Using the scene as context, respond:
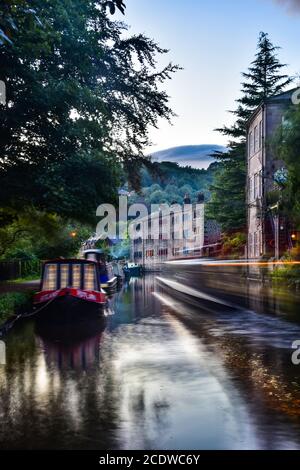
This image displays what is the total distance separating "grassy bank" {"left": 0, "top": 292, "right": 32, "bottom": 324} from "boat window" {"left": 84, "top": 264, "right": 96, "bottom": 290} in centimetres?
259

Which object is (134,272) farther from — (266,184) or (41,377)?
(41,377)

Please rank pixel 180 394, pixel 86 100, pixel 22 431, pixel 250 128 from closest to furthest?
pixel 22 431
pixel 180 394
pixel 86 100
pixel 250 128

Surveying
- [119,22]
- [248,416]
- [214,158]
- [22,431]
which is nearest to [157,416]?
[248,416]

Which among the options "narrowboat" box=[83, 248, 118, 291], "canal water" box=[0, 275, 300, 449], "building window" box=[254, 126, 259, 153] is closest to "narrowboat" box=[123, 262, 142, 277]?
"building window" box=[254, 126, 259, 153]

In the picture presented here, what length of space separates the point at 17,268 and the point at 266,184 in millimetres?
24956

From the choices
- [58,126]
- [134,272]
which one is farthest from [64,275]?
[134,272]

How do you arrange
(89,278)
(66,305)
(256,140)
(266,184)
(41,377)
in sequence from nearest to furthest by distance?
(41,377), (66,305), (89,278), (266,184), (256,140)

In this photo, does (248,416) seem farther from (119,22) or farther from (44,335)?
(119,22)

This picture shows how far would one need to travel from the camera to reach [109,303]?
2967 cm

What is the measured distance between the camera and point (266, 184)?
57.4m

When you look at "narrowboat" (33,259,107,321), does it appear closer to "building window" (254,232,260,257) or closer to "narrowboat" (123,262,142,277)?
"building window" (254,232,260,257)

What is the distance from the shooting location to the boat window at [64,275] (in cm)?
2391

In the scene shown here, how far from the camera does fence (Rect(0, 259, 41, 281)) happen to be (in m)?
42.8

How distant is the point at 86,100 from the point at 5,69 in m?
3.42
